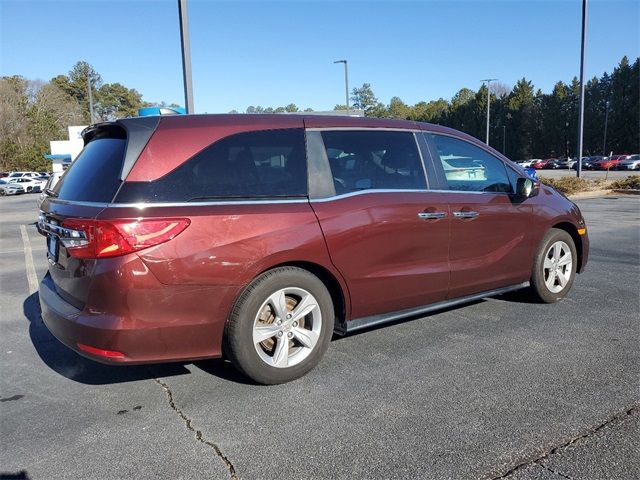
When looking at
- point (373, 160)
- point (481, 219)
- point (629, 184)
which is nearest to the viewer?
point (373, 160)

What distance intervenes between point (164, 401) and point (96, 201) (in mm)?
1333

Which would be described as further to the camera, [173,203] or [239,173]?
[239,173]

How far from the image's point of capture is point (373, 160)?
3.99 m

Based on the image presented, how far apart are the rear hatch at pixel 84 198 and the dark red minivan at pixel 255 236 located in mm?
13

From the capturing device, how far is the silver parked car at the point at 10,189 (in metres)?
40.0

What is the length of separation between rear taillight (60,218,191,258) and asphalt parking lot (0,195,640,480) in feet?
3.39

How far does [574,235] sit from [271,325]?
3626 mm

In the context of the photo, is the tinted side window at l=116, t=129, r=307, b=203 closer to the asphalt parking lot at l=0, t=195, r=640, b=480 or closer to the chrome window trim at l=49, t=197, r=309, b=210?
the chrome window trim at l=49, t=197, r=309, b=210

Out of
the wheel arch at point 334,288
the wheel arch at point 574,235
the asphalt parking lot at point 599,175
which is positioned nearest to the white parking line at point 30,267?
the wheel arch at point 334,288

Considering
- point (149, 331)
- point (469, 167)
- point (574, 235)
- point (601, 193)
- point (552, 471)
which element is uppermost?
point (469, 167)

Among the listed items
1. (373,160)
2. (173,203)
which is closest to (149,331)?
(173,203)

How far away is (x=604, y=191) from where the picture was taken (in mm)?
20922

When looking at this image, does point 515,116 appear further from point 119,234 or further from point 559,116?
point 119,234

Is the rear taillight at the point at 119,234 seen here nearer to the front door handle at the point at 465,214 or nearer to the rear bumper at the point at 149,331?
the rear bumper at the point at 149,331
